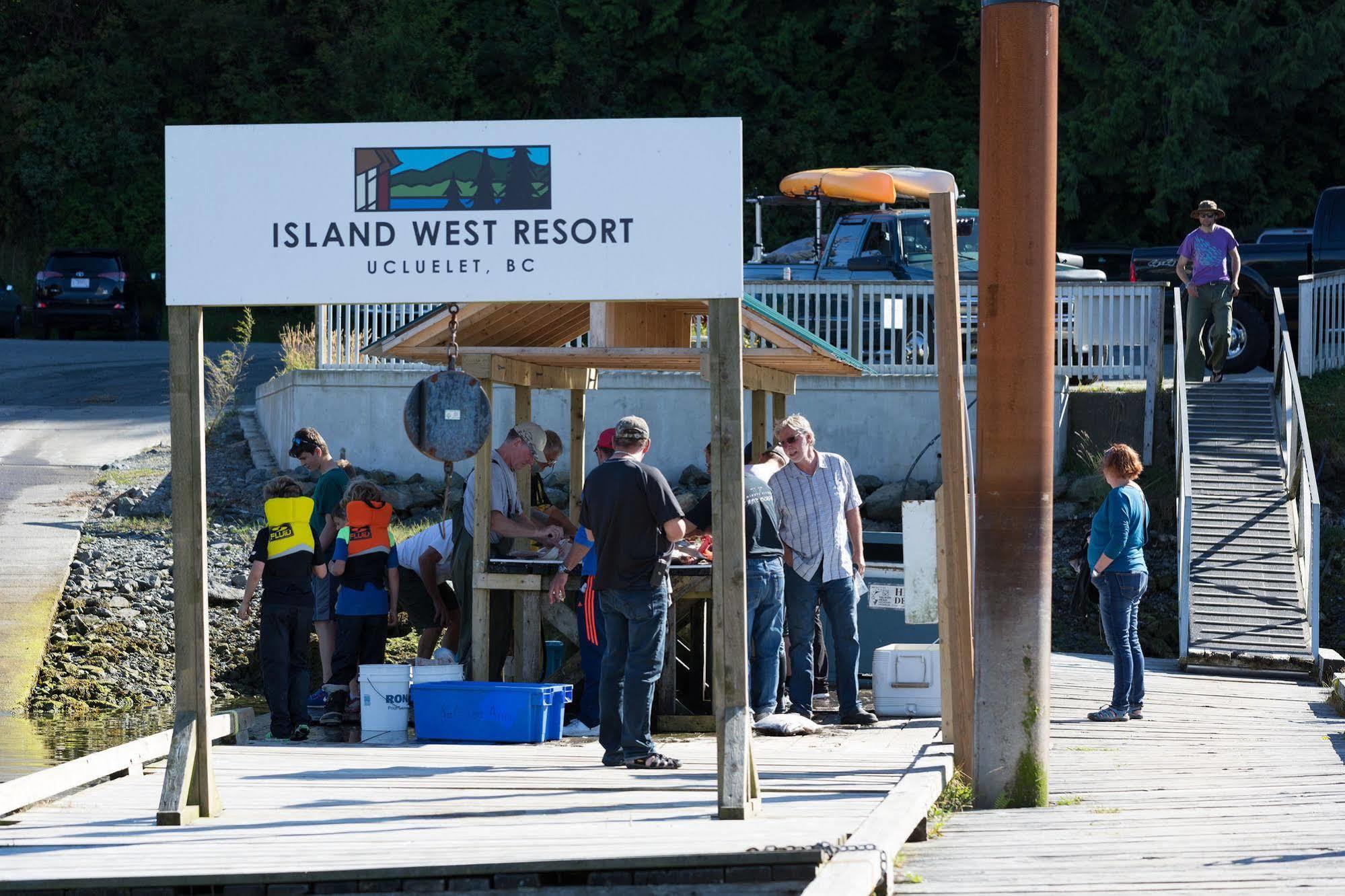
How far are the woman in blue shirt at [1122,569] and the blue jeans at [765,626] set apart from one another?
6.39ft

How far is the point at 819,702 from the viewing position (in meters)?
11.2

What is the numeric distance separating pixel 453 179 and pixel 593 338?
376 centimetres

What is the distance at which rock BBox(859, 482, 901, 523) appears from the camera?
18828 mm

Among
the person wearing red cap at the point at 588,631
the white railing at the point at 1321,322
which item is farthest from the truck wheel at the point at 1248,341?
the person wearing red cap at the point at 588,631

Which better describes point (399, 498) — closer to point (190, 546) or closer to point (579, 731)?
point (579, 731)

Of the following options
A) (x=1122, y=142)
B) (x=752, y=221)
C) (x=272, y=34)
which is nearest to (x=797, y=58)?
(x=752, y=221)

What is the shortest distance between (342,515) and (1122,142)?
21723 mm

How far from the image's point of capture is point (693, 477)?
19.5 m

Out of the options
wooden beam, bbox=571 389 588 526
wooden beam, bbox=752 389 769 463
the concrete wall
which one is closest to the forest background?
the concrete wall

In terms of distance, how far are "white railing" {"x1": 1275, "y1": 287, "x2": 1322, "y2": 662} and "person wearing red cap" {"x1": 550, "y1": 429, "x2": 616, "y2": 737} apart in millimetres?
5973

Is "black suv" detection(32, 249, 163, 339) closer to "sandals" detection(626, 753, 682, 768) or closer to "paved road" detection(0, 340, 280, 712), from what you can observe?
"paved road" detection(0, 340, 280, 712)

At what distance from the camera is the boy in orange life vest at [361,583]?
36.0 ft

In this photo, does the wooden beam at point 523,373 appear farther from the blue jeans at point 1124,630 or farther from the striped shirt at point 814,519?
the blue jeans at point 1124,630

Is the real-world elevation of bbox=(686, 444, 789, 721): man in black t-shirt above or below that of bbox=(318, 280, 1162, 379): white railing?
below
